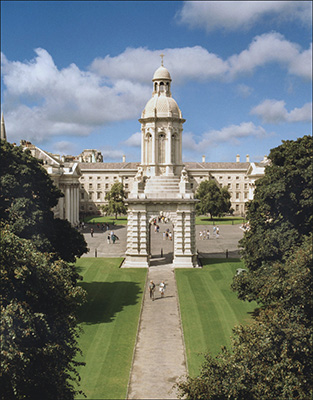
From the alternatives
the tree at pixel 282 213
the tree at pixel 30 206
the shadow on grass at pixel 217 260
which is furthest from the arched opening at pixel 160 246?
the tree at pixel 282 213

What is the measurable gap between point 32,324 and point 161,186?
2795 centimetres

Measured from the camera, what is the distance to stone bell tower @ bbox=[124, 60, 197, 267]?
39.4 m

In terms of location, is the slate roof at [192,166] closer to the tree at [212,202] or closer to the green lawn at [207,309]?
the tree at [212,202]

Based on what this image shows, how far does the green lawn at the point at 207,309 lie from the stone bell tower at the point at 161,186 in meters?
3.31

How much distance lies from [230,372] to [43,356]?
555 centimetres

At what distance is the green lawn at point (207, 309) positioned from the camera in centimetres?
2250

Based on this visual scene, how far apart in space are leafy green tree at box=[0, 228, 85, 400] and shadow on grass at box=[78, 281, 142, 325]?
11.3 meters

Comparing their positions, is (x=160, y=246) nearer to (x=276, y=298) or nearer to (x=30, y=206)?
(x=30, y=206)

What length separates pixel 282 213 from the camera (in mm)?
25766

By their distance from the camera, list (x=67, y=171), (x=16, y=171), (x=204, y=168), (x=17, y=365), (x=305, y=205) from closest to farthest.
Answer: (x=17, y=365)
(x=305, y=205)
(x=16, y=171)
(x=67, y=171)
(x=204, y=168)

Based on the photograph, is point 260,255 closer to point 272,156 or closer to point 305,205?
point 305,205

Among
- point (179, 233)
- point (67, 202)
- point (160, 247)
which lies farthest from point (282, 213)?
point (67, 202)

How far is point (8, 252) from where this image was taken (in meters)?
13.7

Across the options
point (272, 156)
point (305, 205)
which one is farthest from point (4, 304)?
point (272, 156)
